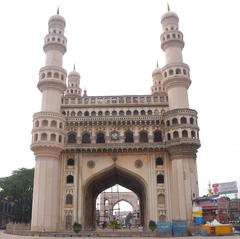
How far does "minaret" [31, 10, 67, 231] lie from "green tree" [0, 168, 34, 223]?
69.9ft

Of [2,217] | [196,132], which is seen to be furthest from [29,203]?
[196,132]

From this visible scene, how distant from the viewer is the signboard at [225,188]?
247 ft

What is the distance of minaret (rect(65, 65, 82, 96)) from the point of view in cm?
6600

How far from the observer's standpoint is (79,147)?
46375 mm

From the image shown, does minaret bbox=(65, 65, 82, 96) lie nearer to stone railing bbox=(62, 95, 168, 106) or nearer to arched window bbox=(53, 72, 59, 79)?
stone railing bbox=(62, 95, 168, 106)

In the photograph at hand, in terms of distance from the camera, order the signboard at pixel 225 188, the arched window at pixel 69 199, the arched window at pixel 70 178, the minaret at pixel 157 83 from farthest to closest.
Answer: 1. the signboard at pixel 225 188
2. the minaret at pixel 157 83
3. the arched window at pixel 70 178
4. the arched window at pixel 69 199

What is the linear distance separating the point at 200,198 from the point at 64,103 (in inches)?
914

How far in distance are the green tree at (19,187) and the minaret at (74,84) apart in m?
17.2

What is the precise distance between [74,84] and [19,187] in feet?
72.1

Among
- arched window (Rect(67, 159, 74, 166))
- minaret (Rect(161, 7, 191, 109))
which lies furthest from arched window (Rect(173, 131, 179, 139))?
arched window (Rect(67, 159, 74, 166))

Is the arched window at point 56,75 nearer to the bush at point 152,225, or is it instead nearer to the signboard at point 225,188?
the bush at point 152,225

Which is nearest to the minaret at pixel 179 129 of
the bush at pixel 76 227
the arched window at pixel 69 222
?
the bush at pixel 76 227

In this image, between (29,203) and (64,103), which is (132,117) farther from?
(29,203)

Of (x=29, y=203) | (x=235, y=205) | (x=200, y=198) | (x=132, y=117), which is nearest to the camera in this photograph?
(x=200, y=198)
